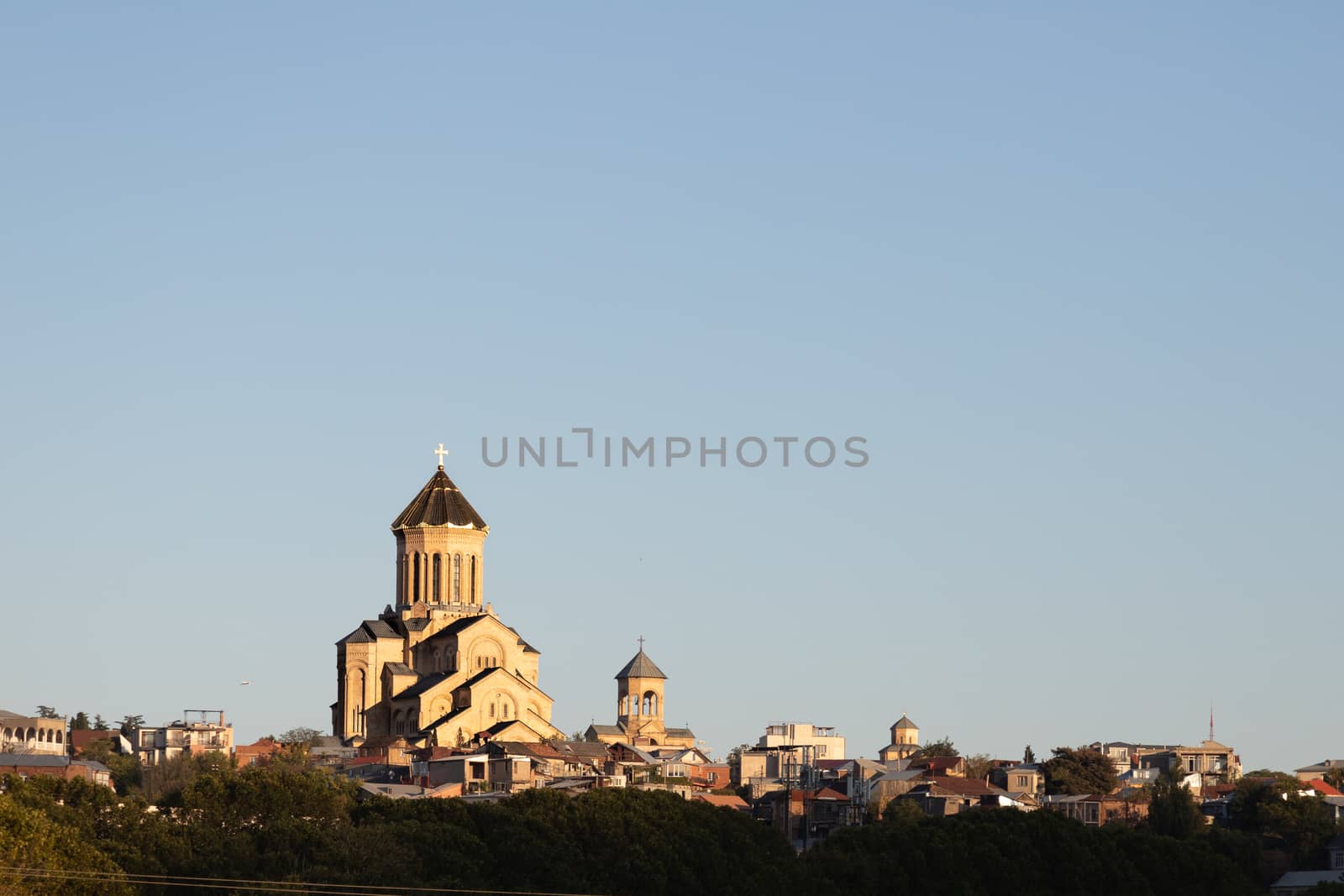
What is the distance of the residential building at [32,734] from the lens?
4633 inches

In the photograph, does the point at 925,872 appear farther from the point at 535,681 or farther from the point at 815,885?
the point at 535,681

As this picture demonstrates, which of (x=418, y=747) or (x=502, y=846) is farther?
(x=418, y=747)

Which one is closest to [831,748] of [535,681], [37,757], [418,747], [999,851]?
[535,681]

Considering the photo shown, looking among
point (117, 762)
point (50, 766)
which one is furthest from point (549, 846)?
point (117, 762)

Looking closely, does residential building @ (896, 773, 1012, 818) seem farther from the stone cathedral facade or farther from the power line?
the power line

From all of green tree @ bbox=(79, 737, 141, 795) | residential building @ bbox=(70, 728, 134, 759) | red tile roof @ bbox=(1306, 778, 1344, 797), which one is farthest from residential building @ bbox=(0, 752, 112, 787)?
red tile roof @ bbox=(1306, 778, 1344, 797)

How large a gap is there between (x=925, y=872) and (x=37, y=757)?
4887cm

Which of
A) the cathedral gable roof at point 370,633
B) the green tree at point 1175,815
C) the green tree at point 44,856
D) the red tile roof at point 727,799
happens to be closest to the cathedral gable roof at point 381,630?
the cathedral gable roof at point 370,633

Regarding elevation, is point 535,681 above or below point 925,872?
above

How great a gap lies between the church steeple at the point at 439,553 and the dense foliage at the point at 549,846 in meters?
34.0

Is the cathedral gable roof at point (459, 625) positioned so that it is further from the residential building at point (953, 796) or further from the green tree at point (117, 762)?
the residential building at point (953, 796)

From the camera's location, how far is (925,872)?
212 feet

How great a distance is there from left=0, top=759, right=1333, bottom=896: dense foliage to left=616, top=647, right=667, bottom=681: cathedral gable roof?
5224 centimetres

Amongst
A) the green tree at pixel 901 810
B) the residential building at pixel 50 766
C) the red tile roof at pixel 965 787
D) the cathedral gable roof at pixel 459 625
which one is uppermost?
the cathedral gable roof at pixel 459 625
